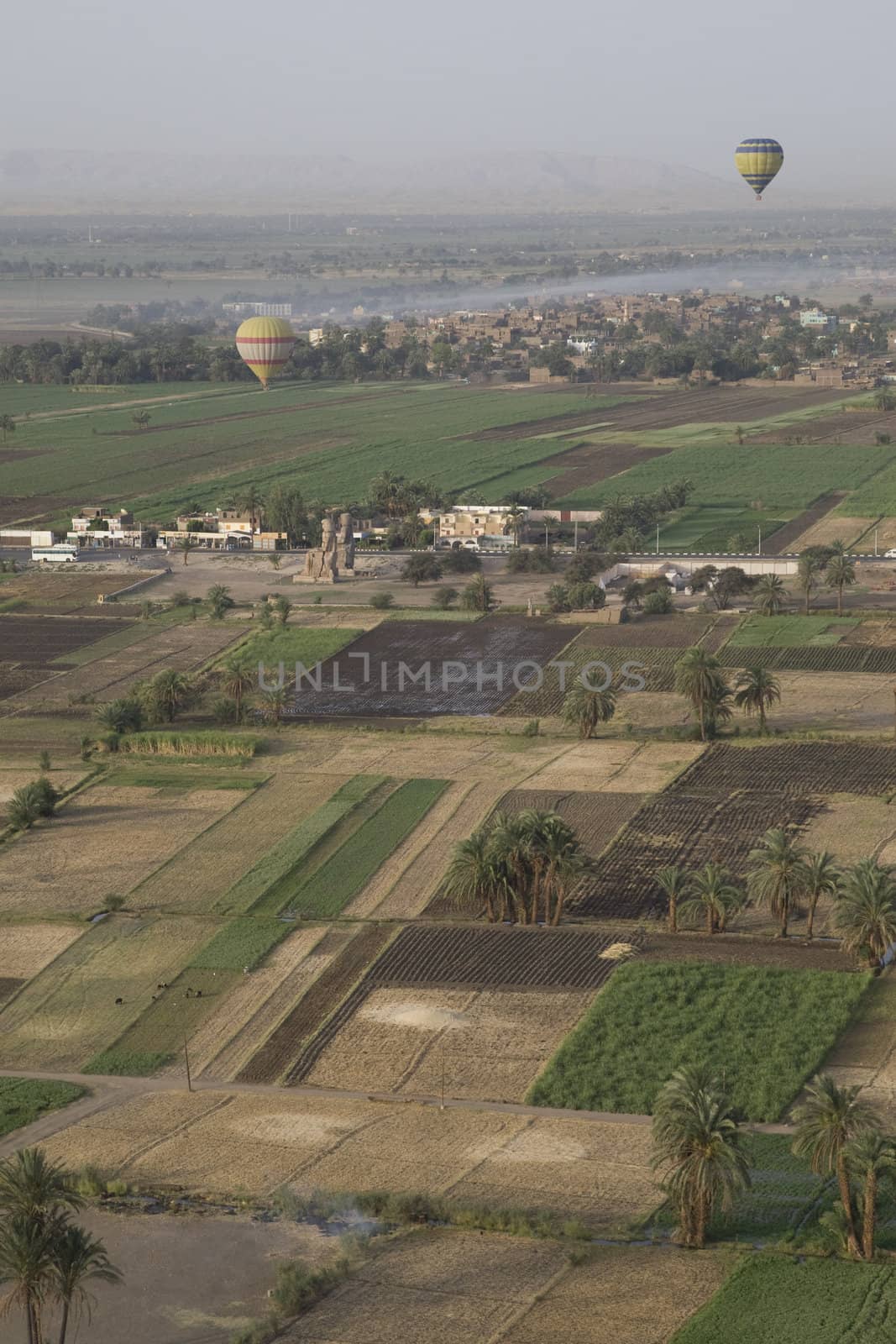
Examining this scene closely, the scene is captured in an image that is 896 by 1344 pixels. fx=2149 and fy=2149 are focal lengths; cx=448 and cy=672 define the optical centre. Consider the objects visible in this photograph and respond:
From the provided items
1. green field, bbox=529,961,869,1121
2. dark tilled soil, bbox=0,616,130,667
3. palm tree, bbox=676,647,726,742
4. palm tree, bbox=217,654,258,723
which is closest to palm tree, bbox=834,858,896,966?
green field, bbox=529,961,869,1121

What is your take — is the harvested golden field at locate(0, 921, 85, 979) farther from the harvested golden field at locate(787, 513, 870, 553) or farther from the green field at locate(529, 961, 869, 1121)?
the harvested golden field at locate(787, 513, 870, 553)

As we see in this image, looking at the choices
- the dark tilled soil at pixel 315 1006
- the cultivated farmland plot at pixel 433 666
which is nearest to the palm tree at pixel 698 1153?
the dark tilled soil at pixel 315 1006

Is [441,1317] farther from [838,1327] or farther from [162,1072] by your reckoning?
[162,1072]

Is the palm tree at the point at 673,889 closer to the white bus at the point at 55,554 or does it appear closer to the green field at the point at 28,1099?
the green field at the point at 28,1099

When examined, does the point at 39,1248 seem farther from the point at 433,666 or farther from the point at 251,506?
the point at 251,506

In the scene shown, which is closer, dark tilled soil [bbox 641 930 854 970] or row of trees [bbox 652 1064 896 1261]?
row of trees [bbox 652 1064 896 1261]

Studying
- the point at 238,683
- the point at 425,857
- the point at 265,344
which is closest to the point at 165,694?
the point at 238,683
